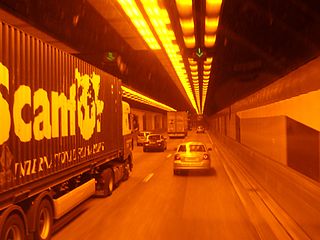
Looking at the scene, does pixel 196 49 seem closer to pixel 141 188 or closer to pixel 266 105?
pixel 266 105

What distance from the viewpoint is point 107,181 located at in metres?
14.1

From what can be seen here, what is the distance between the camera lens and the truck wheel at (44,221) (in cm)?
813

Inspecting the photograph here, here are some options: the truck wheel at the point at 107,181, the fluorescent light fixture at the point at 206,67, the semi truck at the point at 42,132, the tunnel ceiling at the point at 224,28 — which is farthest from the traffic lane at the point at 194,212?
the fluorescent light fixture at the point at 206,67

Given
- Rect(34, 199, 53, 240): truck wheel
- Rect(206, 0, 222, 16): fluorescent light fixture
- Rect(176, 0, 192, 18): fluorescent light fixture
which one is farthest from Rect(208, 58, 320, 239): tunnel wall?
Rect(34, 199, 53, 240): truck wheel

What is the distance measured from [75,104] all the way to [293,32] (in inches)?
286

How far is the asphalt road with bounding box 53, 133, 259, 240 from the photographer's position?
8781mm

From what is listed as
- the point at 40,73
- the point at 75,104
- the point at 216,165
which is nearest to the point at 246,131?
the point at 216,165

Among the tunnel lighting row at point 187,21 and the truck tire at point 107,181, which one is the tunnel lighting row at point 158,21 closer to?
the tunnel lighting row at point 187,21

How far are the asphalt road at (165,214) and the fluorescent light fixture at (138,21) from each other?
5077 millimetres

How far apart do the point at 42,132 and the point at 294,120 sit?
7.25 m

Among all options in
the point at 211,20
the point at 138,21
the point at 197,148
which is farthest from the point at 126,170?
the point at 211,20

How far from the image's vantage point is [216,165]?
24016 millimetres

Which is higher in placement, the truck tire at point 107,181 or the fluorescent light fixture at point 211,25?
the fluorescent light fixture at point 211,25

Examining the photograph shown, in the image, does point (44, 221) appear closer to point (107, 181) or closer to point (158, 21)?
point (107, 181)
